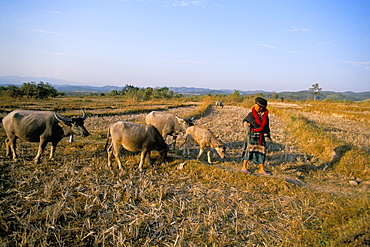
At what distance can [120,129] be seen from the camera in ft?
19.2

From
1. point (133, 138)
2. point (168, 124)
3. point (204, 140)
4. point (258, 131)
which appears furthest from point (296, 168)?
point (133, 138)

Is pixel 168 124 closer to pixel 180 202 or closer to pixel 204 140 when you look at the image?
pixel 204 140

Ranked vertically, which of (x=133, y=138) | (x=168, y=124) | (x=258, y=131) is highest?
(x=258, y=131)

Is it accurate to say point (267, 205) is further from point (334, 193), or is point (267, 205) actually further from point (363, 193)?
point (363, 193)

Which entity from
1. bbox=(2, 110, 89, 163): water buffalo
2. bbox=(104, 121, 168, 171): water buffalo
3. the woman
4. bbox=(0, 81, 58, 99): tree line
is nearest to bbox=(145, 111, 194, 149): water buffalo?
bbox=(104, 121, 168, 171): water buffalo

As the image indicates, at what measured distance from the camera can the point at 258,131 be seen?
226 inches

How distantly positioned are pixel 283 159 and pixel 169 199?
4.98 m

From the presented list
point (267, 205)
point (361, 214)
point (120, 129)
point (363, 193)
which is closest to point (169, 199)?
point (267, 205)

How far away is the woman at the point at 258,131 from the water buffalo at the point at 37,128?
5.12 meters

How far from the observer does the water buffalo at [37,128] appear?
6.01 metres

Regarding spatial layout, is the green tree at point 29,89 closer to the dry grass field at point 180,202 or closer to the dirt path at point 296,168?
the dry grass field at point 180,202

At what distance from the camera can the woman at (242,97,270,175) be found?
223 inches

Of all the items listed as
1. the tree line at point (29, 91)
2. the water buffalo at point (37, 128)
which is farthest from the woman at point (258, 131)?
the tree line at point (29, 91)

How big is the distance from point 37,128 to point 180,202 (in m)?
4.96
